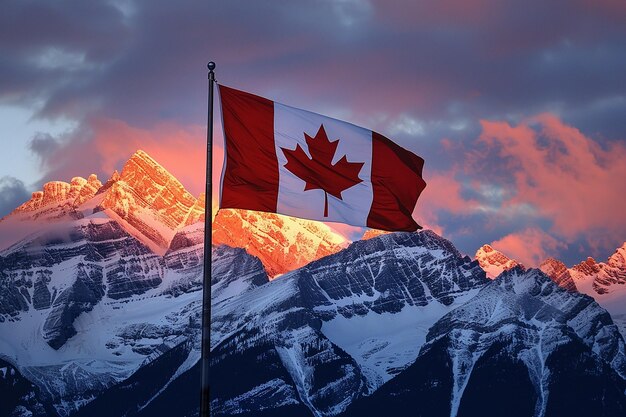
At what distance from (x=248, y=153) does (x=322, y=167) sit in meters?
3.79

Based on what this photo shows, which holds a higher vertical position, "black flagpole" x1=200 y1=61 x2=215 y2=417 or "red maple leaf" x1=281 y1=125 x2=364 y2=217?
"red maple leaf" x1=281 y1=125 x2=364 y2=217

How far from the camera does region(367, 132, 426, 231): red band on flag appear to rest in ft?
163

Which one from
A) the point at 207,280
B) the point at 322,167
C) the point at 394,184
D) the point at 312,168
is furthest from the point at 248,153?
the point at 394,184

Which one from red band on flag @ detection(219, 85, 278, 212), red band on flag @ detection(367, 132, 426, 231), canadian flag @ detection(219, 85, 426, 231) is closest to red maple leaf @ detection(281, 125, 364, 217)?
canadian flag @ detection(219, 85, 426, 231)

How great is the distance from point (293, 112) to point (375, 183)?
4.67 m

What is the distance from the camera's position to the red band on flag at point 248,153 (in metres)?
44.4

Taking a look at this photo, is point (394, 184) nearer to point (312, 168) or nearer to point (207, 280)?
point (312, 168)

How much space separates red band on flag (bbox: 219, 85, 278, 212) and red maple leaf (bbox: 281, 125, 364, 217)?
1007 mm

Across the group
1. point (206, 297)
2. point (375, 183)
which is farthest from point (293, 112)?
point (206, 297)

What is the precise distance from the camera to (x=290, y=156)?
4716 cm

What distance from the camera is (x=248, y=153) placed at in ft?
149

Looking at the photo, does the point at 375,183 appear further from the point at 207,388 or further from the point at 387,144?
the point at 207,388

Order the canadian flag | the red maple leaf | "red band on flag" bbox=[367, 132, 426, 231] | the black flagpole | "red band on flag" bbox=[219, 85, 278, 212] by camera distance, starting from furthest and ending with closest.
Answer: "red band on flag" bbox=[367, 132, 426, 231] < the red maple leaf < the canadian flag < "red band on flag" bbox=[219, 85, 278, 212] < the black flagpole

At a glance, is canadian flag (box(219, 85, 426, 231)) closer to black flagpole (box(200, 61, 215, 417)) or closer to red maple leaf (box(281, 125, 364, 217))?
red maple leaf (box(281, 125, 364, 217))
